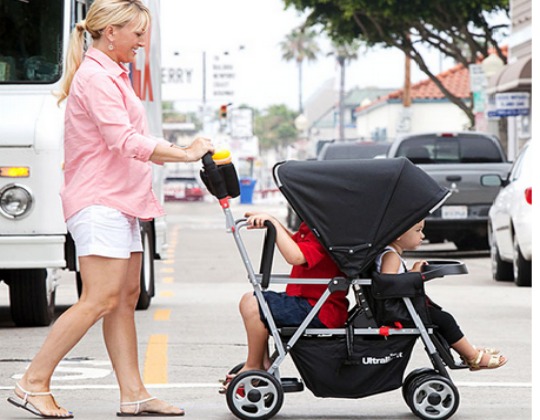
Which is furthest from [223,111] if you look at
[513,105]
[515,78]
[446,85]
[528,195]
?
[528,195]

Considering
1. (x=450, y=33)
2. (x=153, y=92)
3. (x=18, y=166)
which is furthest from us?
(x=450, y=33)

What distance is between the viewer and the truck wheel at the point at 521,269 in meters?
16.3

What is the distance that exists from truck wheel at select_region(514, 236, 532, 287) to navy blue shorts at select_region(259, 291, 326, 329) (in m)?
9.67

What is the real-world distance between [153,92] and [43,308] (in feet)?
12.8

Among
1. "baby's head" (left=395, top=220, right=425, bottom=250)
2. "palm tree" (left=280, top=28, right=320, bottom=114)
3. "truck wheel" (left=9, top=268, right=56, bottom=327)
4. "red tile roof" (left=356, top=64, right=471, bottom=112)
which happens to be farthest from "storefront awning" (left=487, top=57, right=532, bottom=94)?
"palm tree" (left=280, top=28, right=320, bottom=114)

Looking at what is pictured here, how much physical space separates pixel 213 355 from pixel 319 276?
2.83 m

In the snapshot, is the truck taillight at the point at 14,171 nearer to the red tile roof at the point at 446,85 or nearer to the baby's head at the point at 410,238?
the baby's head at the point at 410,238

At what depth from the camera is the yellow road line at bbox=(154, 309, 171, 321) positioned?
1230 centimetres

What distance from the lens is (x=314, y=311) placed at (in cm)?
673

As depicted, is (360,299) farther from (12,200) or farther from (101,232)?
(12,200)

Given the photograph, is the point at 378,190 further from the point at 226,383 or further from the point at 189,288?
the point at 189,288

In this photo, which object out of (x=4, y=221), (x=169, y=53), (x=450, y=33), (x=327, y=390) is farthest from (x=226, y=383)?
(x=169, y=53)

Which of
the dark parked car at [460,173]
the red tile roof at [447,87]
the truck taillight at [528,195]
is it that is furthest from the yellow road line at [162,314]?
the red tile roof at [447,87]

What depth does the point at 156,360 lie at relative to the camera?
9.35 metres
